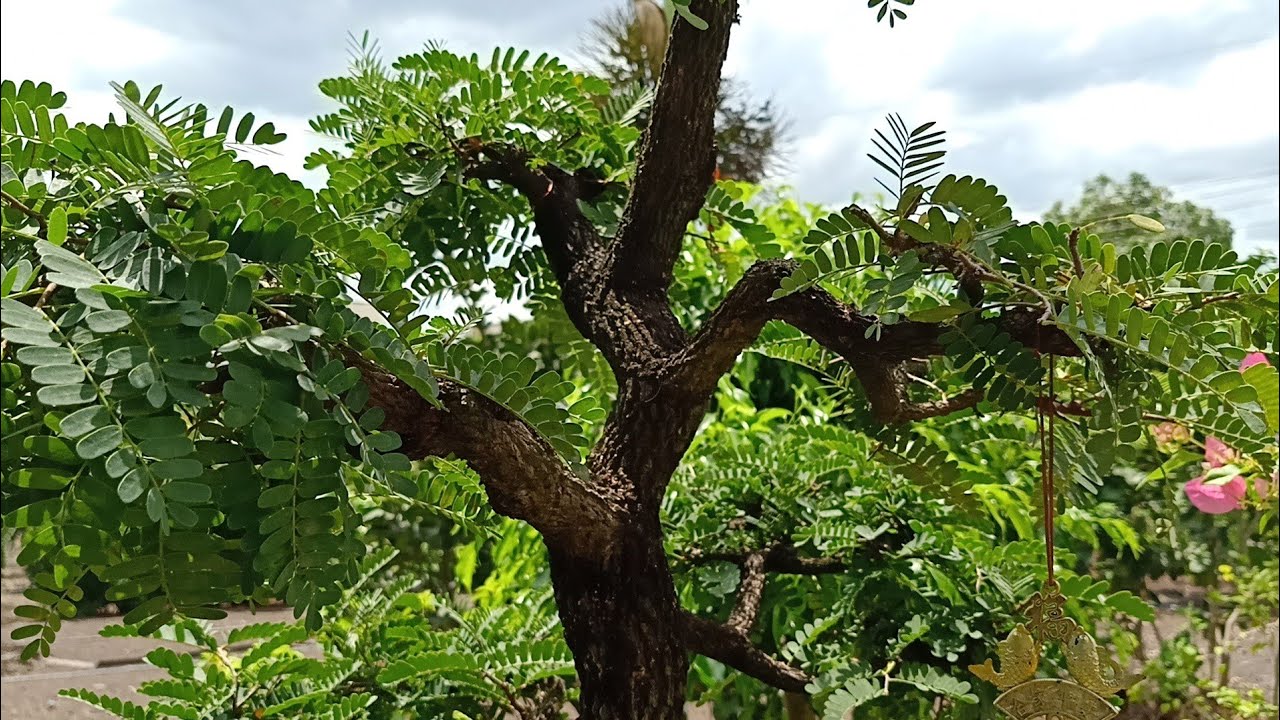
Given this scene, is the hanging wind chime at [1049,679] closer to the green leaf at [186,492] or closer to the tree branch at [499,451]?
the tree branch at [499,451]

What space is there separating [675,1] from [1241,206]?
1.65 m

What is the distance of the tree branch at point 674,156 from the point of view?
0.51 m

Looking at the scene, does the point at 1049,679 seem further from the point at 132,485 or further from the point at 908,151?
the point at 132,485

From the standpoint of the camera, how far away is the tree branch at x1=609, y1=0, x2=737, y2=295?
Result: 51cm

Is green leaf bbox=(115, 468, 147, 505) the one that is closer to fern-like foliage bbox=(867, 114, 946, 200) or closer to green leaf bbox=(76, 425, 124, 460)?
green leaf bbox=(76, 425, 124, 460)

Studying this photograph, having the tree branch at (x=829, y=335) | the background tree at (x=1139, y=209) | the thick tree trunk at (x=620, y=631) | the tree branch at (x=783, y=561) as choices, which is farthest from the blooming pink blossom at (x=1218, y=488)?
the background tree at (x=1139, y=209)

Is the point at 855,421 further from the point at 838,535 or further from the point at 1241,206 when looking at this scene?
the point at 1241,206

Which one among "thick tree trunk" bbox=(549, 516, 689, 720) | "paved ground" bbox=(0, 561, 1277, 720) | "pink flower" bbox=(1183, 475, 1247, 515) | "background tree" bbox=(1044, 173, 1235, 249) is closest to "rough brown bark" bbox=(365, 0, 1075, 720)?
"thick tree trunk" bbox=(549, 516, 689, 720)

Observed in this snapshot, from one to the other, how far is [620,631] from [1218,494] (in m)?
0.60

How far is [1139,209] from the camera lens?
1.67m

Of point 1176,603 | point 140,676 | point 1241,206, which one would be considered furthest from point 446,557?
point 1241,206

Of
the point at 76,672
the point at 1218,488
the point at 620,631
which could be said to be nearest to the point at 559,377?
the point at 620,631

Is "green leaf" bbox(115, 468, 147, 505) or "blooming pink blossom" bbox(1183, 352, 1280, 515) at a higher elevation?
"blooming pink blossom" bbox(1183, 352, 1280, 515)

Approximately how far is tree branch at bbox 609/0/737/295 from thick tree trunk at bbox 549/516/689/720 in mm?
154
